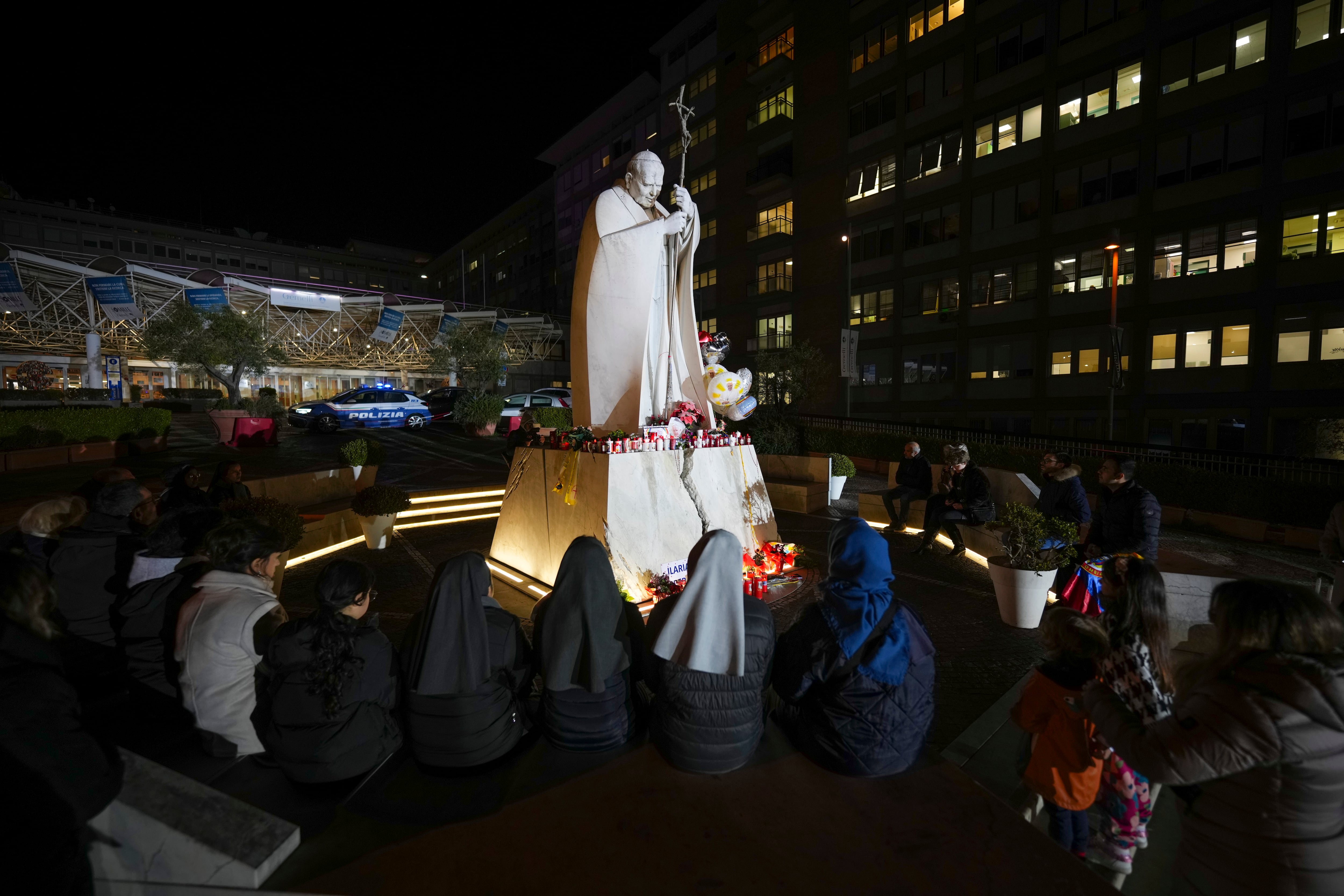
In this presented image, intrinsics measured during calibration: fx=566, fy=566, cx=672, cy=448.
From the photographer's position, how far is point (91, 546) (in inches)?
146

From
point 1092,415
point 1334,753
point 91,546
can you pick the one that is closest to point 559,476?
point 91,546

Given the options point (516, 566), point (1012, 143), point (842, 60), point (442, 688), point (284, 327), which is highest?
point (842, 60)

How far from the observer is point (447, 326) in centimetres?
3158

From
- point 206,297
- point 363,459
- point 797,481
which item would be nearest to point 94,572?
point 363,459

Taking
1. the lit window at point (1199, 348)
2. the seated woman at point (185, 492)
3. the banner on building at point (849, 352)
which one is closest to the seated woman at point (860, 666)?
the seated woman at point (185, 492)

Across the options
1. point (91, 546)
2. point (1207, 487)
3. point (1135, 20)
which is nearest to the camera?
point (91, 546)

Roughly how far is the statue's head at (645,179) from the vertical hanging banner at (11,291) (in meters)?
32.5

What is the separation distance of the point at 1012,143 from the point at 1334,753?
83.5 feet

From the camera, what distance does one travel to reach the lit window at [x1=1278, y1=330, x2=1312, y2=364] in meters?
15.5

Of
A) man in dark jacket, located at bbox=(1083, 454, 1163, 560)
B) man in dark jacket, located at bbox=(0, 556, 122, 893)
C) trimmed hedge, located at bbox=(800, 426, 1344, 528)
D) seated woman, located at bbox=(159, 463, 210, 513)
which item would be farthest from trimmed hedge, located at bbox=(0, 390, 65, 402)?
man in dark jacket, located at bbox=(1083, 454, 1163, 560)

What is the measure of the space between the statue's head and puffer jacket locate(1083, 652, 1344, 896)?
6.13 m

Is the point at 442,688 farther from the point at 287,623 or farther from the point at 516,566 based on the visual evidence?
the point at 516,566

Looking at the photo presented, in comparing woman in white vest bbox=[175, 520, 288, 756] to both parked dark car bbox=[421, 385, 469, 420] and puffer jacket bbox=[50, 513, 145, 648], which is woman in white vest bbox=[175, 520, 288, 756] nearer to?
puffer jacket bbox=[50, 513, 145, 648]

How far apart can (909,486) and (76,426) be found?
677 inches
